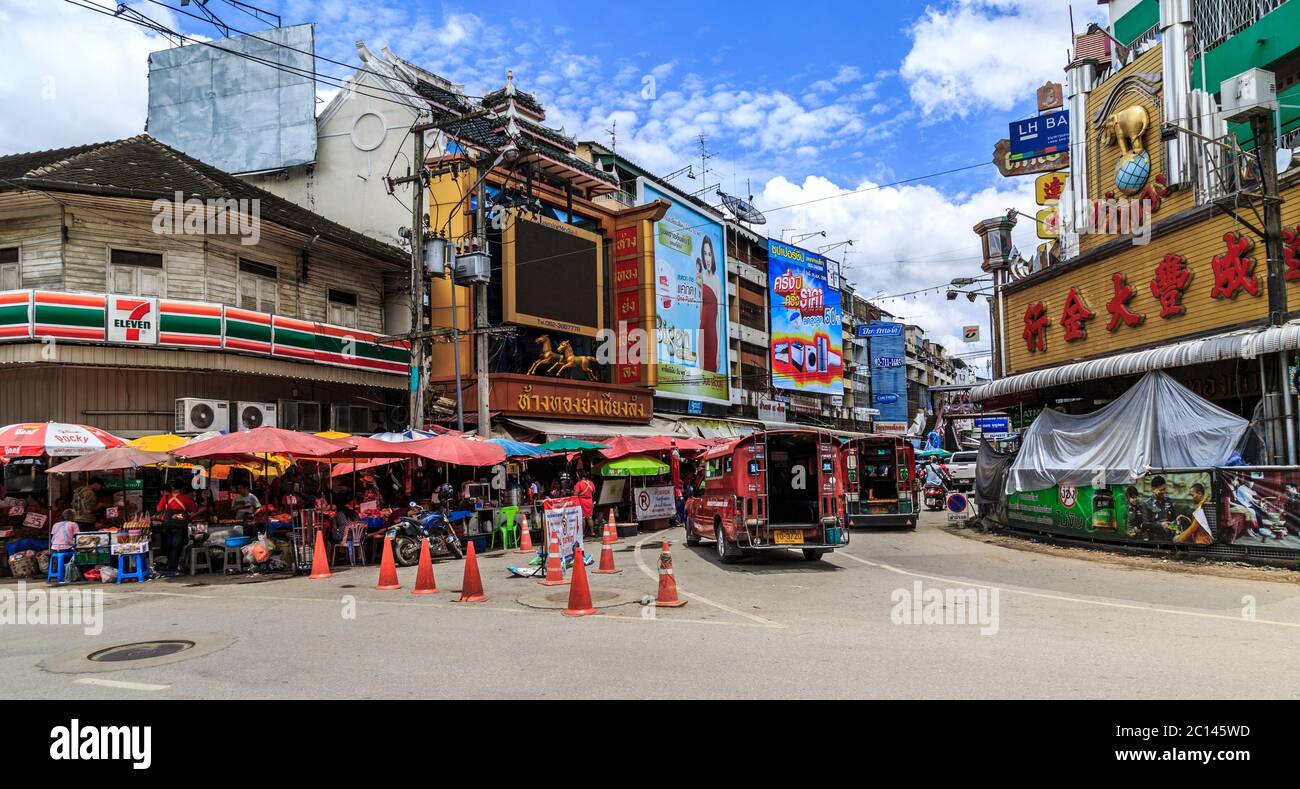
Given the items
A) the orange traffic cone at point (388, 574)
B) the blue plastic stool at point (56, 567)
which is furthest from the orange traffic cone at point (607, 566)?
the blue plastic stool at point (56, 567)

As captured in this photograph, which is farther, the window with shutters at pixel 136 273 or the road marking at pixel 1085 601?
the window with shutters at pixel 136 273

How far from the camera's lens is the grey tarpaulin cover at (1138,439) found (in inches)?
624

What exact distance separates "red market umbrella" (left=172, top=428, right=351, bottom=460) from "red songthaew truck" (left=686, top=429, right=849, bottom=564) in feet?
25.1

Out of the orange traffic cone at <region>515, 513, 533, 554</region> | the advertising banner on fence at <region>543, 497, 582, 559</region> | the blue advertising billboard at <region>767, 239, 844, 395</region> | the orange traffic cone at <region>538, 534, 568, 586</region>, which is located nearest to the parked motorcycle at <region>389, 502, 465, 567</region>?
the orange traffic cone at <region>515, 513, 533, 554</region>

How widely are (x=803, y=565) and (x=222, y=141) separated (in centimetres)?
2628

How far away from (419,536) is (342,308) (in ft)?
35.0

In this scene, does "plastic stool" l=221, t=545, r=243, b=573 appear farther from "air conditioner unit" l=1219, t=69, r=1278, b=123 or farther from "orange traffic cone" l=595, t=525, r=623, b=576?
"air conditioner unit" l=1219, t=69, r=1278, b=123

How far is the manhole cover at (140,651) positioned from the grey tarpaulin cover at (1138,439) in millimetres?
15702

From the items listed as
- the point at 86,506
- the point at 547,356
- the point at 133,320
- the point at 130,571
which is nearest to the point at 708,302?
the point at 547,356

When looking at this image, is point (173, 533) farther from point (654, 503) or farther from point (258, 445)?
point (654, 503)

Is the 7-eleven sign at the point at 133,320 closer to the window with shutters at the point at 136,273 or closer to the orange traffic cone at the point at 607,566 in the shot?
the window with shutters at the point at 136,273

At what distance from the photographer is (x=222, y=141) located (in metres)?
30.2
